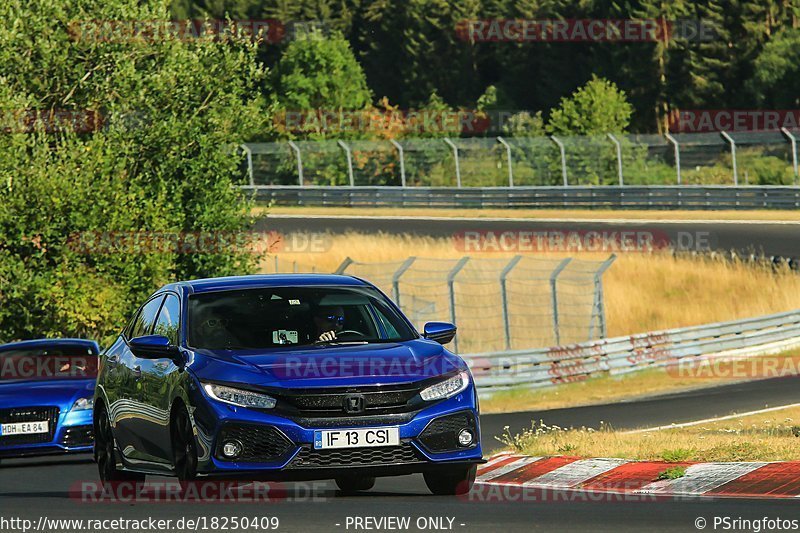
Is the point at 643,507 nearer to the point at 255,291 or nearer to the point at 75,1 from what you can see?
the point at 255,291

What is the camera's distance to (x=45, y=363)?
18016 mm

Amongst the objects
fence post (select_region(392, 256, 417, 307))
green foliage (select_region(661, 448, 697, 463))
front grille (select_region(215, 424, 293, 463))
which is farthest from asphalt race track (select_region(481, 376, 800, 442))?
front grille (select_region(215, 424, 293, 463))

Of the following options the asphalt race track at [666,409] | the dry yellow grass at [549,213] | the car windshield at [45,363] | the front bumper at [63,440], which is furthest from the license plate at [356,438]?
the dry yellow grass at [549,213]

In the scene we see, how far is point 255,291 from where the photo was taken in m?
11.3

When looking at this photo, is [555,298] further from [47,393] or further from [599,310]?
[47,393]

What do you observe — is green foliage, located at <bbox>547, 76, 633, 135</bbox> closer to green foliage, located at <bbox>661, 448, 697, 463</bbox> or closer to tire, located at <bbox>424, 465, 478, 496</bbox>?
green foliage, located at <bbox>661, 448, 697, 463</bbox>

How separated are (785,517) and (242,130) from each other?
73.7ft

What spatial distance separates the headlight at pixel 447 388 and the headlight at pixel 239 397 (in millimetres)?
999

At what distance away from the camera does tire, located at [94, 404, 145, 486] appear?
40.8 feet

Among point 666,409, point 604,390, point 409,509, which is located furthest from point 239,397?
point 604,390

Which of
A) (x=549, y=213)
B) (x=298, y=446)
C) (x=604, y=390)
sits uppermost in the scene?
(x=298, y=446)

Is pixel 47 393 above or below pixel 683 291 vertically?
above

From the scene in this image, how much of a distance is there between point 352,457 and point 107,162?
1881 centimetres

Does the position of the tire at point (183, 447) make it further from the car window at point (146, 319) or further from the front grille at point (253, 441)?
the car window at point (146, 319)
